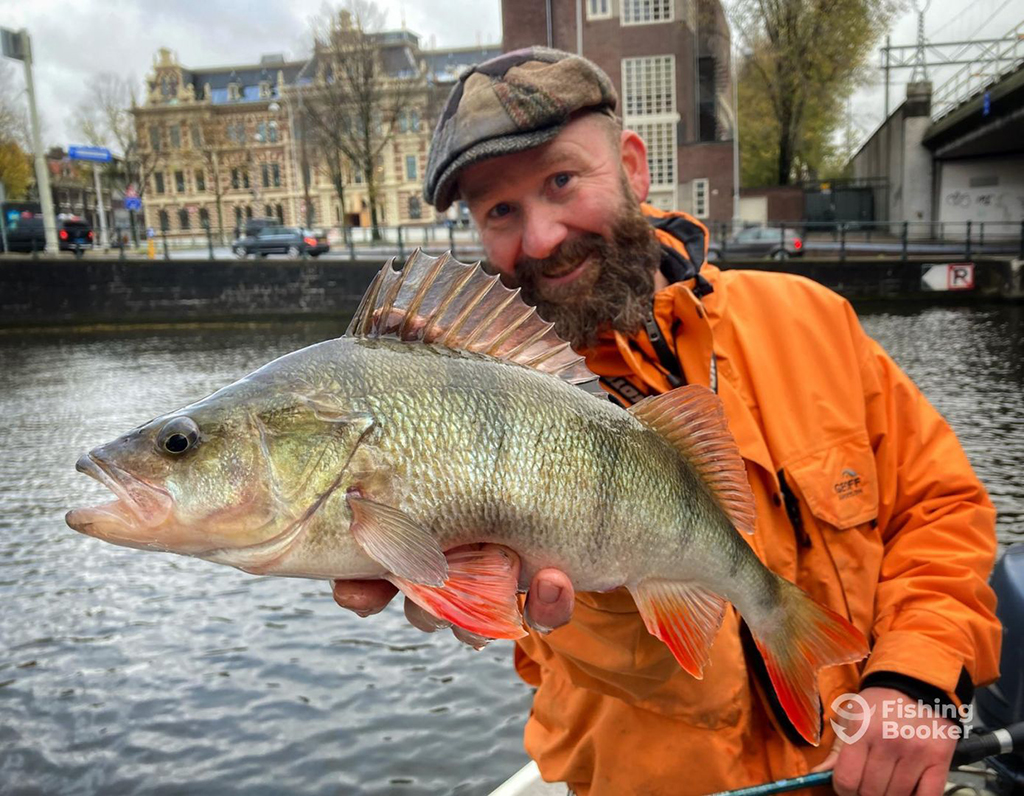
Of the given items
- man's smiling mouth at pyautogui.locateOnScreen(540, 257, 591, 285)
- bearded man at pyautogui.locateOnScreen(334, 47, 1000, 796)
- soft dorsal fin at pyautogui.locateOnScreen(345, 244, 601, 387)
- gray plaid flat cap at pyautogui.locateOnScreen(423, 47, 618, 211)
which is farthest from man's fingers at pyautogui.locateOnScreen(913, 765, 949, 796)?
gray plaid flat cap at pyautogui.locateOnScreen(423, 47, 618, 211)

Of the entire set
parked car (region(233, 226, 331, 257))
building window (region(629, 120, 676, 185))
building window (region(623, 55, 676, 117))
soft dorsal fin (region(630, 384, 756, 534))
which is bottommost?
soft dorsal fin (region(630, 384, 756, 534))

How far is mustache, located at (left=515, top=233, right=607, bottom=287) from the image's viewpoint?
2.62 meters

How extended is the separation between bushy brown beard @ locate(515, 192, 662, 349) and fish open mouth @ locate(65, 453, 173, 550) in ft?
4.47

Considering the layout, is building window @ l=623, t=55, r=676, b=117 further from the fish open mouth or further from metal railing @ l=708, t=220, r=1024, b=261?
the fish open mouth

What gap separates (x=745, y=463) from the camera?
234 centimetres

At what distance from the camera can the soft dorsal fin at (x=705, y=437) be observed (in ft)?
6.42

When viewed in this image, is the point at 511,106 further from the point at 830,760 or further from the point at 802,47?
the point at 802,47

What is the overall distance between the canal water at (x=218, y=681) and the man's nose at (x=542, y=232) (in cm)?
378

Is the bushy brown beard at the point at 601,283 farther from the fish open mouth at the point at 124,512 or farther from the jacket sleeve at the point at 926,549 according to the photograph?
the fish open mouth at the point at 124,512

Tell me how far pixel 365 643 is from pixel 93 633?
2.24m

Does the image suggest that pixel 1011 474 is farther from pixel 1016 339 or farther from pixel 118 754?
pixel 1016 339

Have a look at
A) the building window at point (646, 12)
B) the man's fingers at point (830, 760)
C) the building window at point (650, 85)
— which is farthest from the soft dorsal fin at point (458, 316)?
the building window at point (646, 12)

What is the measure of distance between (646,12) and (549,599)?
142ft

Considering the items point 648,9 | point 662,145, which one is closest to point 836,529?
point 662,145
